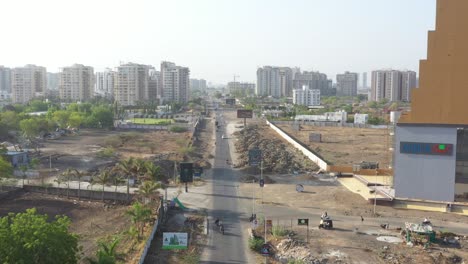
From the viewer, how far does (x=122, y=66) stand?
540 ft

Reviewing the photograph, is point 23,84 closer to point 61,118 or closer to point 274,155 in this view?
point 61,118

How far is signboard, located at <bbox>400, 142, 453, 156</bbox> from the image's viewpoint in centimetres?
3662

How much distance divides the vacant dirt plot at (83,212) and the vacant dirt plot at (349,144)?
29.2 m

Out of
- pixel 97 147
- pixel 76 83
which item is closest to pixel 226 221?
pixel 97 147

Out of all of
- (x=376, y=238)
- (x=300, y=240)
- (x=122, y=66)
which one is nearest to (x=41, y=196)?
(x=300, y=240)

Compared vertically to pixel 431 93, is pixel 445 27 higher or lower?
higher

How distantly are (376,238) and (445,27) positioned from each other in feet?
53.7

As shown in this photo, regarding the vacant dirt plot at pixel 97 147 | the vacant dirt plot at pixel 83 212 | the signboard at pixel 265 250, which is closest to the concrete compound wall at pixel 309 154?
the vacant dirt plot at pixel 97 147

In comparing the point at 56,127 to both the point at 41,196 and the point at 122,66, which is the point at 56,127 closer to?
the point at 41,196

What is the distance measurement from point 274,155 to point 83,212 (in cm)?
2774

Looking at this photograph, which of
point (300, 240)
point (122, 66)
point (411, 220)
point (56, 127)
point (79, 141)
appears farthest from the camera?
point (122, 66)

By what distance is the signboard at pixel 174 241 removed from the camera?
85.4 ft

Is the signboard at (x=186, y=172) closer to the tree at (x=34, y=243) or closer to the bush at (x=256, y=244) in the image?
the bush at (x=256, y=244)

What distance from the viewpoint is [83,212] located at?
115 feet
